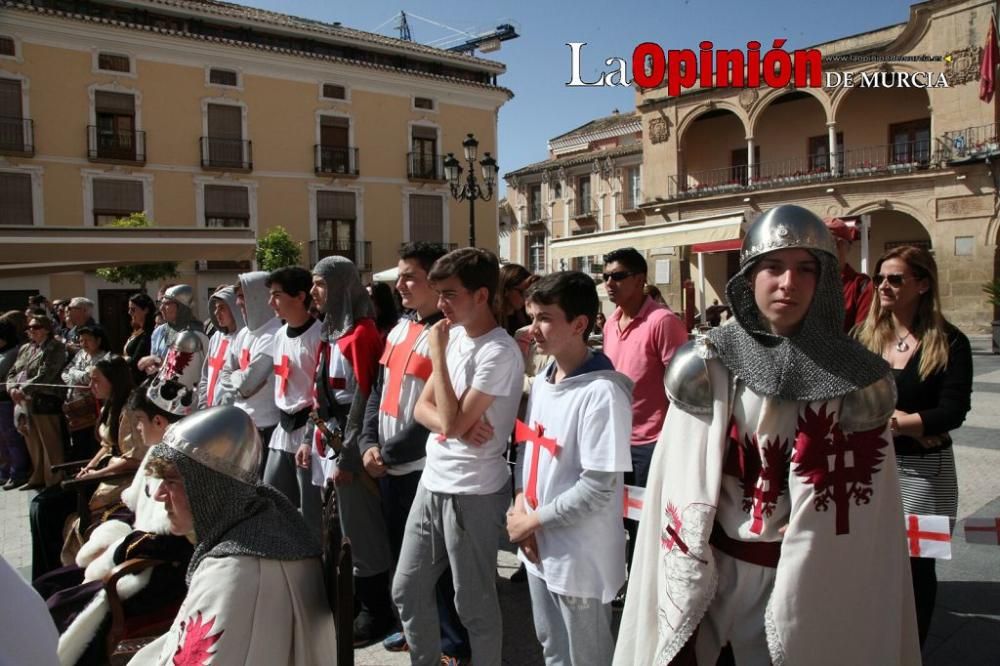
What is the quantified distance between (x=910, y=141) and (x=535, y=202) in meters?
24.2

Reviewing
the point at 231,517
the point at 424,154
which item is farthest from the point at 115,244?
the point at 424,154

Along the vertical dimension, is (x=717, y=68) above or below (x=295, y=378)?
above

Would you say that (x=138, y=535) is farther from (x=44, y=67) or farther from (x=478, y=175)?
(x=478, y=175)

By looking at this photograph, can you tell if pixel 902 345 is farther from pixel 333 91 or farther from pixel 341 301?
pixel 333 91

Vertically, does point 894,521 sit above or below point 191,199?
below

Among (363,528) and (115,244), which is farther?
(115,244)

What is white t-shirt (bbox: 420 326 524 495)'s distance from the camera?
8.99 ft

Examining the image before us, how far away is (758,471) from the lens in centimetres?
169

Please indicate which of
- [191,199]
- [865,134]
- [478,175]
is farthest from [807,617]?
[478,175]

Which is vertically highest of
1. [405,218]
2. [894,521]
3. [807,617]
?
[405,218]

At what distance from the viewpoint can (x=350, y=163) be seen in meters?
32.3

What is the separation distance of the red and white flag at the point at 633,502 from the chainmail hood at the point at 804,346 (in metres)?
1.35

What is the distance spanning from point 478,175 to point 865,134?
1862cm

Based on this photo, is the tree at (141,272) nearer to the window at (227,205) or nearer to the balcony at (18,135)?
the balcony at (18,135)
